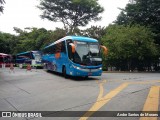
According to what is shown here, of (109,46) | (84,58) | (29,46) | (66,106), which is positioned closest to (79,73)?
(84,58)

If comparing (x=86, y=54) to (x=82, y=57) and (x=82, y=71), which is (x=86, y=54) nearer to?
(x=82, y=57)

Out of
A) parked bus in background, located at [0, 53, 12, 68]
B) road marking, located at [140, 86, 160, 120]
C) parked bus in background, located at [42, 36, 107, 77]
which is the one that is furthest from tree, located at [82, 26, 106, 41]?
road marking, located at [140, 86, 160, 120]

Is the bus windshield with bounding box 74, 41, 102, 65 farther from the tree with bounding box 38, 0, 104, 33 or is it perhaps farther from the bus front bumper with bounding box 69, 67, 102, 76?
the tree with bounding box 38, 0, 104, 33

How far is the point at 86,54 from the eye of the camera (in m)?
17.4

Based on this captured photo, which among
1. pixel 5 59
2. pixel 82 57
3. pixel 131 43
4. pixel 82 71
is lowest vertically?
pixel 82 71

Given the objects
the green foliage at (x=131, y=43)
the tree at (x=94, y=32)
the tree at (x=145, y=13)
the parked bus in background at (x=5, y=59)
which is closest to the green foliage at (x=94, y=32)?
the tree at (x=94, y=32)

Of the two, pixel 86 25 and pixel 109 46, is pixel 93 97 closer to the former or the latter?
pixel 109 46

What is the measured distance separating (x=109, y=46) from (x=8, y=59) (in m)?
32.2

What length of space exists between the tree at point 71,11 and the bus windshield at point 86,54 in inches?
982

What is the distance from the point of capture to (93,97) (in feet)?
32.4

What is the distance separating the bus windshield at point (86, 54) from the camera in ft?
56.6

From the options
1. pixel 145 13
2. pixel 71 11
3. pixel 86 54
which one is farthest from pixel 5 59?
pixel 86 54

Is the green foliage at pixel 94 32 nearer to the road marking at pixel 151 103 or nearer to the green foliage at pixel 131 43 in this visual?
the green foliage at pixel 131 43

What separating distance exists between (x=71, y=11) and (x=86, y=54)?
26523 mm
